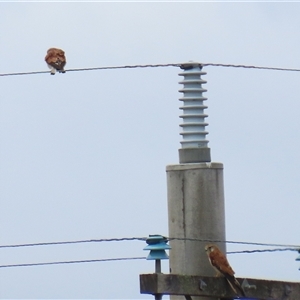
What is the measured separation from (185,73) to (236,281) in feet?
6.02

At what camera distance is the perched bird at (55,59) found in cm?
1623

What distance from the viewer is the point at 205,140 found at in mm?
9789

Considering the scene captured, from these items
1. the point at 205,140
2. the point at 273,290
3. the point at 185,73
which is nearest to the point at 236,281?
the point at 273,290

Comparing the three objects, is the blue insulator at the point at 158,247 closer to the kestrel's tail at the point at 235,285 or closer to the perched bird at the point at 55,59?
the kestrel's tail at the point at 235,285

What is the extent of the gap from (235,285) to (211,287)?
0.79ft

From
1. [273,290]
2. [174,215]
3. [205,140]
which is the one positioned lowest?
[273,290]

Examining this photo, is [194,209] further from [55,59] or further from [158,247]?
[55,59]

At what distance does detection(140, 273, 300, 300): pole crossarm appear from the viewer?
903 centimetres

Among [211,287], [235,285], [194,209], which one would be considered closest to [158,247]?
[194,209]

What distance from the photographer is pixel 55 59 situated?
16.4m

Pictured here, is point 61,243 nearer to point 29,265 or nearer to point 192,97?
point 29,265

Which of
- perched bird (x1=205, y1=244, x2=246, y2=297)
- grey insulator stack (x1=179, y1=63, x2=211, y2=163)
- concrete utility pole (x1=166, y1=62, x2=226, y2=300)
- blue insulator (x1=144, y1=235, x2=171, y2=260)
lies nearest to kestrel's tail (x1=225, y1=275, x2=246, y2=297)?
perched bird (x1=205, y1=244, x2=246, y2=297)

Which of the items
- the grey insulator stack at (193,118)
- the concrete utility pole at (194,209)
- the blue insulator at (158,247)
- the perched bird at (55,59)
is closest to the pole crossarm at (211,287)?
the concrete utility pole at (194,209)

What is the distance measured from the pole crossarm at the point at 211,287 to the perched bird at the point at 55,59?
7.05 meters
